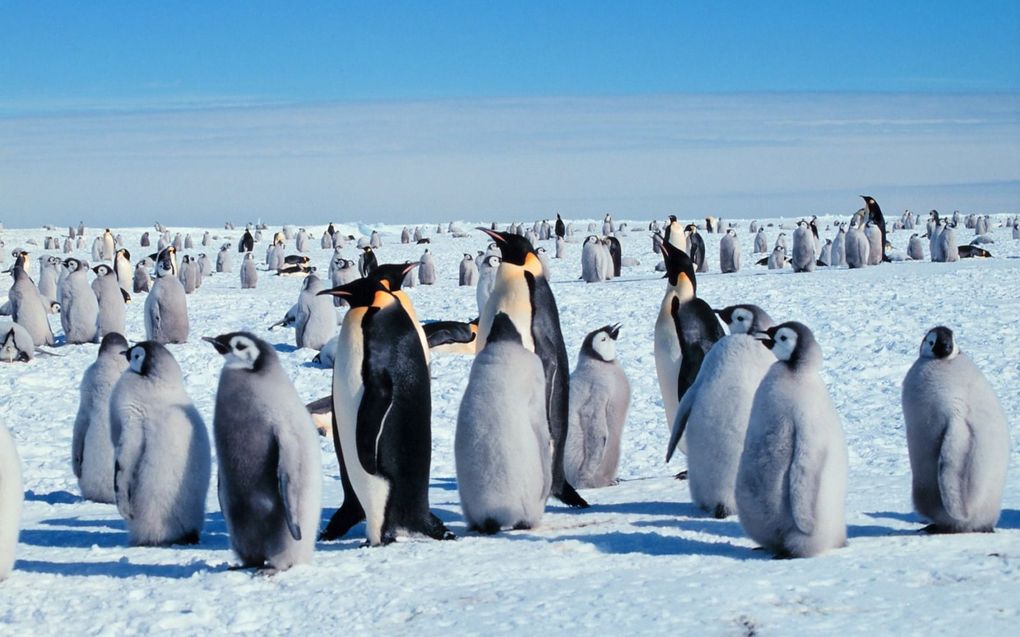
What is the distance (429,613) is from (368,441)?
4.09ft

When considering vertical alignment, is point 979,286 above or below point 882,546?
above

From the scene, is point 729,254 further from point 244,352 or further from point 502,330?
point 244,352

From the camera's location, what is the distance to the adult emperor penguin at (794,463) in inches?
160

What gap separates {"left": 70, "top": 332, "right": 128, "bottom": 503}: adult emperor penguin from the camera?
5.82 meters

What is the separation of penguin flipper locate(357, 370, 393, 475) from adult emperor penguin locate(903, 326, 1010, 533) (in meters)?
2.01

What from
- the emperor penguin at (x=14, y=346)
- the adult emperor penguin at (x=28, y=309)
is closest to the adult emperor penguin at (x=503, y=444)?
the emperor penguin at (x=14, y=346)

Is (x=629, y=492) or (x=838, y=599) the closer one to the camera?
(x=838, y=599)

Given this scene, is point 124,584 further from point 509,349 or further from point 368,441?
point 509,349

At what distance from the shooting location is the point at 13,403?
968 centimetres

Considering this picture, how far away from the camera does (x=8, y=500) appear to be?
4.11 m

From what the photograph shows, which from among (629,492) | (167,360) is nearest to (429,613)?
(167,360)

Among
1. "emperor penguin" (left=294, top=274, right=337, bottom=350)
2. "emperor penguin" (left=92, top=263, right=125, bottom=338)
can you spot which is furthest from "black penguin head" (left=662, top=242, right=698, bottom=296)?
"emperor penguin" (left=92, top=263, right=125, bottom=338)

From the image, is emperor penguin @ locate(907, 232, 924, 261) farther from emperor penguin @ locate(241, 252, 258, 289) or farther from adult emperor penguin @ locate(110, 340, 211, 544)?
adult emperor penguin @ locate(110, 340, 211, 544)

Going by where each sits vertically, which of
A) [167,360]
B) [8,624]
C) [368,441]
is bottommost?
[8,624]
